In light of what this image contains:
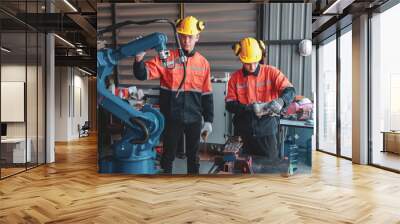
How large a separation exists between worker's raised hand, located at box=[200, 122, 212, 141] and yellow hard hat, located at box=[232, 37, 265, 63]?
120 centimetres

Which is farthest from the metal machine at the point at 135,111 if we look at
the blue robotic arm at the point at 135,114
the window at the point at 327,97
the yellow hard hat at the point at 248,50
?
the window at the point at 327,97

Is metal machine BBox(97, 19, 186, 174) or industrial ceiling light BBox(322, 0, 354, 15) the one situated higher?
industrial ceiling light BBox(322, 0, 354, 15)

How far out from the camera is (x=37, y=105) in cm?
750

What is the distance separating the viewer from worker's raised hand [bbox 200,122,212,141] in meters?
6.08

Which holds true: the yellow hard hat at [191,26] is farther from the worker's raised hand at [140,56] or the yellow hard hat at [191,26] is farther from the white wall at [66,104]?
the white wall at [66,104]

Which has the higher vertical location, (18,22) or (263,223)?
(18,22)

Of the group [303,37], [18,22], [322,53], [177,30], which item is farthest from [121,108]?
[322,53]

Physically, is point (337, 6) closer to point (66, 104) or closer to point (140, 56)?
point (140, 56)

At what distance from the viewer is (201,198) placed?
458cm

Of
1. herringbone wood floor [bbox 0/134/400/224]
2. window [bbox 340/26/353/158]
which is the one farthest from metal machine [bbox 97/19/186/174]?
window [bbox 340/26/353/158]

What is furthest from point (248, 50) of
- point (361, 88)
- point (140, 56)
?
point (361, 88)

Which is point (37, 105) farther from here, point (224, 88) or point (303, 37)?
point (303, 37)

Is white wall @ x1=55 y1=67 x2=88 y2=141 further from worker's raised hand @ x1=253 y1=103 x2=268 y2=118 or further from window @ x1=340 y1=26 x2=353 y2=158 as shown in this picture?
worker's raised hand @ x1=253 y1=103 x2=268 y2=118

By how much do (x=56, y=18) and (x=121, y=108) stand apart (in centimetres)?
280
